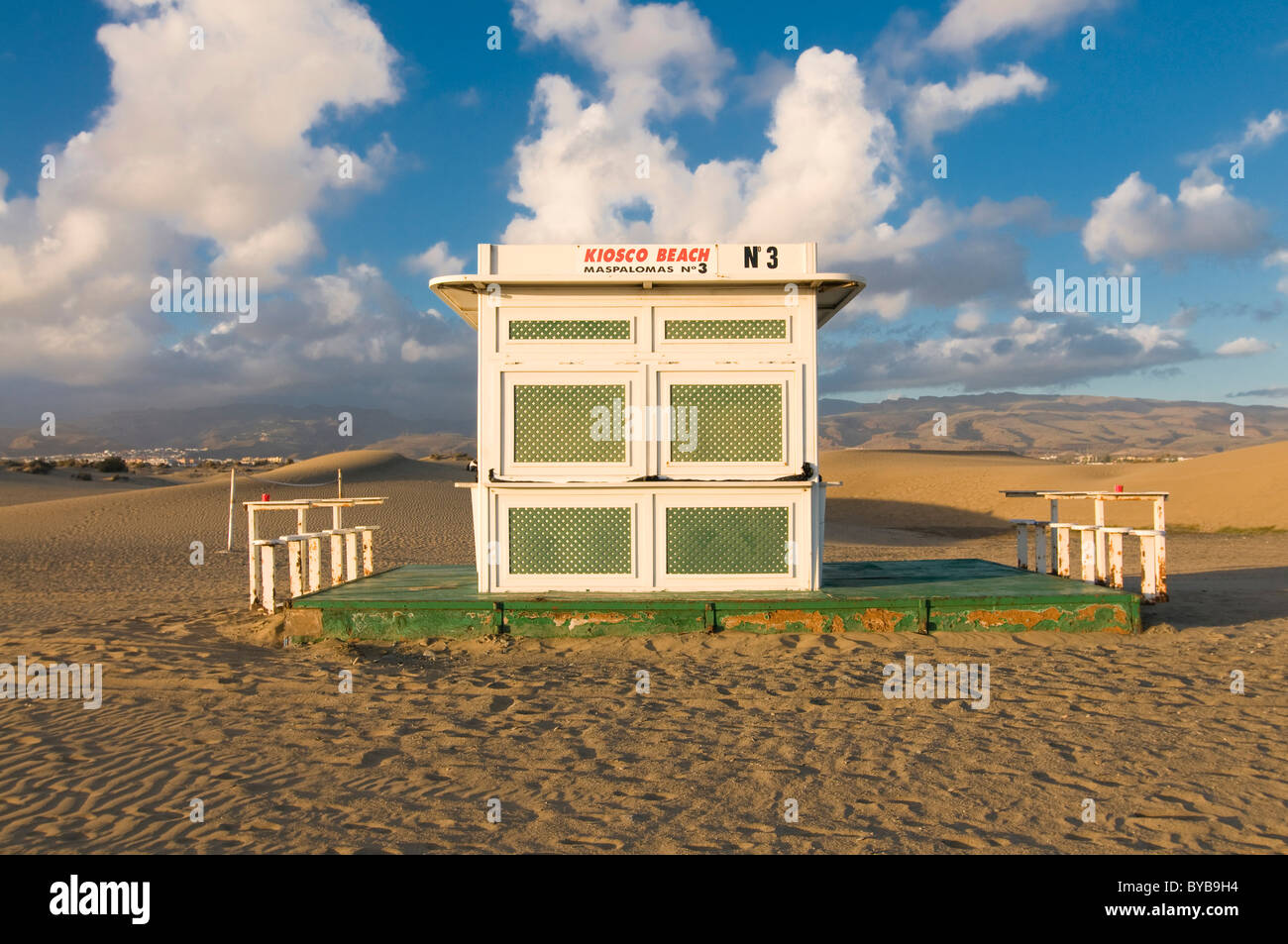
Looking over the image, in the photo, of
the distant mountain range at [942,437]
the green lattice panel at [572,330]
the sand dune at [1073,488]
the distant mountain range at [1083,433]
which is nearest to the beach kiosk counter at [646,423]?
the green lattice panel at [572,330]

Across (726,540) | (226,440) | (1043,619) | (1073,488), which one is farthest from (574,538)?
(226,440)

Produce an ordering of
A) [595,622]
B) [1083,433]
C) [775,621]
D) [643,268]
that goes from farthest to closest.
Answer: [1083,433] → [643,268] → [595,622] → [775,621]

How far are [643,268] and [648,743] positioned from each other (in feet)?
17.6

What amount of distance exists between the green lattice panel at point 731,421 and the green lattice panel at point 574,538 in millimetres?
1104

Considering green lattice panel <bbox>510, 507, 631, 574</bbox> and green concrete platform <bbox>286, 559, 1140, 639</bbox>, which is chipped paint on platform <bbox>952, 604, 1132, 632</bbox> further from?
green lattice panel <bbox>510, 507, 631, 574</bbox>

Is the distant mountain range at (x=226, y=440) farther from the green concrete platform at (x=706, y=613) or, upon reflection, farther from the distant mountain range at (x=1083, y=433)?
the green concrete platform at (x=706, y=613)

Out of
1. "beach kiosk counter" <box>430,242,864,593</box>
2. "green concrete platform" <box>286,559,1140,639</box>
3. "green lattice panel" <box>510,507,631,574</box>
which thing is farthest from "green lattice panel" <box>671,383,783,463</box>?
"green concrete platform" <box>286,559,1140,639</box>

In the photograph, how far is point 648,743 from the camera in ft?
19.3

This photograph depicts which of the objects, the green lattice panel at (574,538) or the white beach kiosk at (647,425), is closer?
the white beach kiosk at (647,425)

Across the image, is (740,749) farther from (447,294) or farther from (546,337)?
(447,294)

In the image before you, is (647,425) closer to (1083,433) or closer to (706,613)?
(706,613)

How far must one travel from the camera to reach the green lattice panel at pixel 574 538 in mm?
9477

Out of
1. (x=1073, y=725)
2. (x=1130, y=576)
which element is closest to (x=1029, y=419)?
(x=1130, y=576)

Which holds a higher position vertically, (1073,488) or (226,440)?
(226,440)
